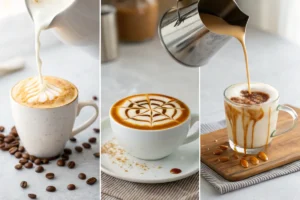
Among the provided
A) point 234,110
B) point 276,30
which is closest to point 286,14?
point 276,30

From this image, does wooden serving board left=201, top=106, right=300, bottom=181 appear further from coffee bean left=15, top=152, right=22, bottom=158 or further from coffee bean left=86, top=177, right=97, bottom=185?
coffee bean left=15, top=152, right=22, bottom=158

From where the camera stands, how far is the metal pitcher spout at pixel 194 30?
655 millimetres

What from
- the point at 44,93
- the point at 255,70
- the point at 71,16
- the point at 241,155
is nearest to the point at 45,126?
the point at 44,93

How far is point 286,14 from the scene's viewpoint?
1.28m

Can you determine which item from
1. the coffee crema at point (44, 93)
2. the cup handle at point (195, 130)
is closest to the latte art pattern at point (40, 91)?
the coffee crema at point (44, 93)

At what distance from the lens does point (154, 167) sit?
73cm

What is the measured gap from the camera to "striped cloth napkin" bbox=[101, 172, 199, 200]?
0.70 metres

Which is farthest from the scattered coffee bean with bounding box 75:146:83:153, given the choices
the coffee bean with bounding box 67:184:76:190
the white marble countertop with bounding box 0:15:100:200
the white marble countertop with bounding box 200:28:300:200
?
the white marble countertop with bounding box 200:28:300:200

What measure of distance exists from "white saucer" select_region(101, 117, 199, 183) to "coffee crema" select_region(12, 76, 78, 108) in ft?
0.39

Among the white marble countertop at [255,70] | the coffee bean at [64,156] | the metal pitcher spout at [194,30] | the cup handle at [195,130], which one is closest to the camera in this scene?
the metal pitcher spout at [194,30]

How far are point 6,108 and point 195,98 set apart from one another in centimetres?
38

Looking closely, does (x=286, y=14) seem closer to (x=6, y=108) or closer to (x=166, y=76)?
(x=166, y=76)

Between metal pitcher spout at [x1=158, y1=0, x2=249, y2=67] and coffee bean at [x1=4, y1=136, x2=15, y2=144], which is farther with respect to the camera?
coffee bean at [x1=4, y1=136, x2=15, y2=144]

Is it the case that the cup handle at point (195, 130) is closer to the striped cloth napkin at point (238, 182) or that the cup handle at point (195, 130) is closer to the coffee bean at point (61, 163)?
the striped cloth napkin at point (238, 182)
